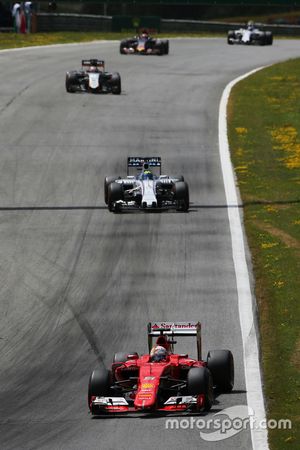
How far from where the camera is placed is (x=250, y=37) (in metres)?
68.8

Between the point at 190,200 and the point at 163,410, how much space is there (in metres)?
15.7

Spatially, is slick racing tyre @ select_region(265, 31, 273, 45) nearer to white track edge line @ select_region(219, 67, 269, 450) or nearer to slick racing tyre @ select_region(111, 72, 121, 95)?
slick racing tyre @ select_region(111, 72, 121, 95)

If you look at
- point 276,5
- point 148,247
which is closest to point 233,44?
point 276,5

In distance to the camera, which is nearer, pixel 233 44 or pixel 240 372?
pixel 240 372

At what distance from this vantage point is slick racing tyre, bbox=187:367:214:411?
16141 millimetres

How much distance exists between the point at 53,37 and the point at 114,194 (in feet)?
134

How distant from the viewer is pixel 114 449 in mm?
15211

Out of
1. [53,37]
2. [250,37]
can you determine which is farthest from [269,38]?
[53,37]

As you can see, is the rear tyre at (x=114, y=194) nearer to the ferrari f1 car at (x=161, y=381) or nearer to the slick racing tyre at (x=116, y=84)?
the ferrari f1 car at (x=161, y=381)

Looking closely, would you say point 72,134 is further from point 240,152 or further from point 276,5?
point 276,5

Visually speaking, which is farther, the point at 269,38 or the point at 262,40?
the point at 269,38

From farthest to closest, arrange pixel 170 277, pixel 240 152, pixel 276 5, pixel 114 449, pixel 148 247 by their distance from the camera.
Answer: pixel 276 5 → pixel 240 152 → pixel 148 247 → pixel 170 277 → pixel 114 449

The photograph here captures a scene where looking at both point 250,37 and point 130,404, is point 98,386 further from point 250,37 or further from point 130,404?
point 250,37

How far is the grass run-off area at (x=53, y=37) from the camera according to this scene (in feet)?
214
